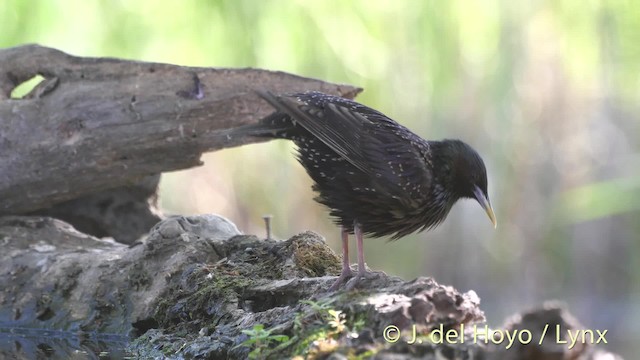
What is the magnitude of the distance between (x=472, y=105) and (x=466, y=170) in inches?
225

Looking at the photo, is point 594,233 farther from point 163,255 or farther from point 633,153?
point 163,255

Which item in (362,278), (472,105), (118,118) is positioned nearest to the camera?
(362,278)

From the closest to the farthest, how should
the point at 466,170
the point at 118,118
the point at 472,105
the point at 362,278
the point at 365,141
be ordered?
the point at 362,278 < the point at 365,141 < the point at 466,170 < the point at 118,118 < the point at 472,105

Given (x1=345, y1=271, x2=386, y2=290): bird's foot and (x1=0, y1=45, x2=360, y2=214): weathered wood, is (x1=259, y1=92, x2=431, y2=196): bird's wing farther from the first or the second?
(x1=0, y1=45, x2=360, y2=214): weathered wood

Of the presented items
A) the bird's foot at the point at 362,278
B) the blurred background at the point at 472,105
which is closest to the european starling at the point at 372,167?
the bird's foot at the point at 362,278

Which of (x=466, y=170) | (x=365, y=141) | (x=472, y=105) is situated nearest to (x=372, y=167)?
(x=365, y=141)

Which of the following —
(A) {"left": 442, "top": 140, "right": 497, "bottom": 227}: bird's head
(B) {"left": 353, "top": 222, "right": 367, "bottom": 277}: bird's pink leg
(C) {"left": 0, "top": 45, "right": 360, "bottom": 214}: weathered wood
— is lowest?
(B) {"left": 353, "top": 222, "right": 367, "bottom": 277}: bird's pink leg

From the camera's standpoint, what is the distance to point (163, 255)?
531 centimetres

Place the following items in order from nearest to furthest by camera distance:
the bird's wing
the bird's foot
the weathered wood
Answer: the bird's foot, the bird's wing, the weathered wood

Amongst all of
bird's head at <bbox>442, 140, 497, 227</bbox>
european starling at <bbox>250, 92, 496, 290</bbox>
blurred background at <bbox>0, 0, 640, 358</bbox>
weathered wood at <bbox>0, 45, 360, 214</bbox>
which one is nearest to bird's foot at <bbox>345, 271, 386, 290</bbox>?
european starling at <bbox>250, 92, 496, 290</bbox>

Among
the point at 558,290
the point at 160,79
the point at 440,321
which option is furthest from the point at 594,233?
the point at 440,321

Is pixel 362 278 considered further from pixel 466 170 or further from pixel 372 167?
pixel 466 170

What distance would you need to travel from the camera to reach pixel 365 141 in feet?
15.2

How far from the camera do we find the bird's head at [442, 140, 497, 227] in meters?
4.76
